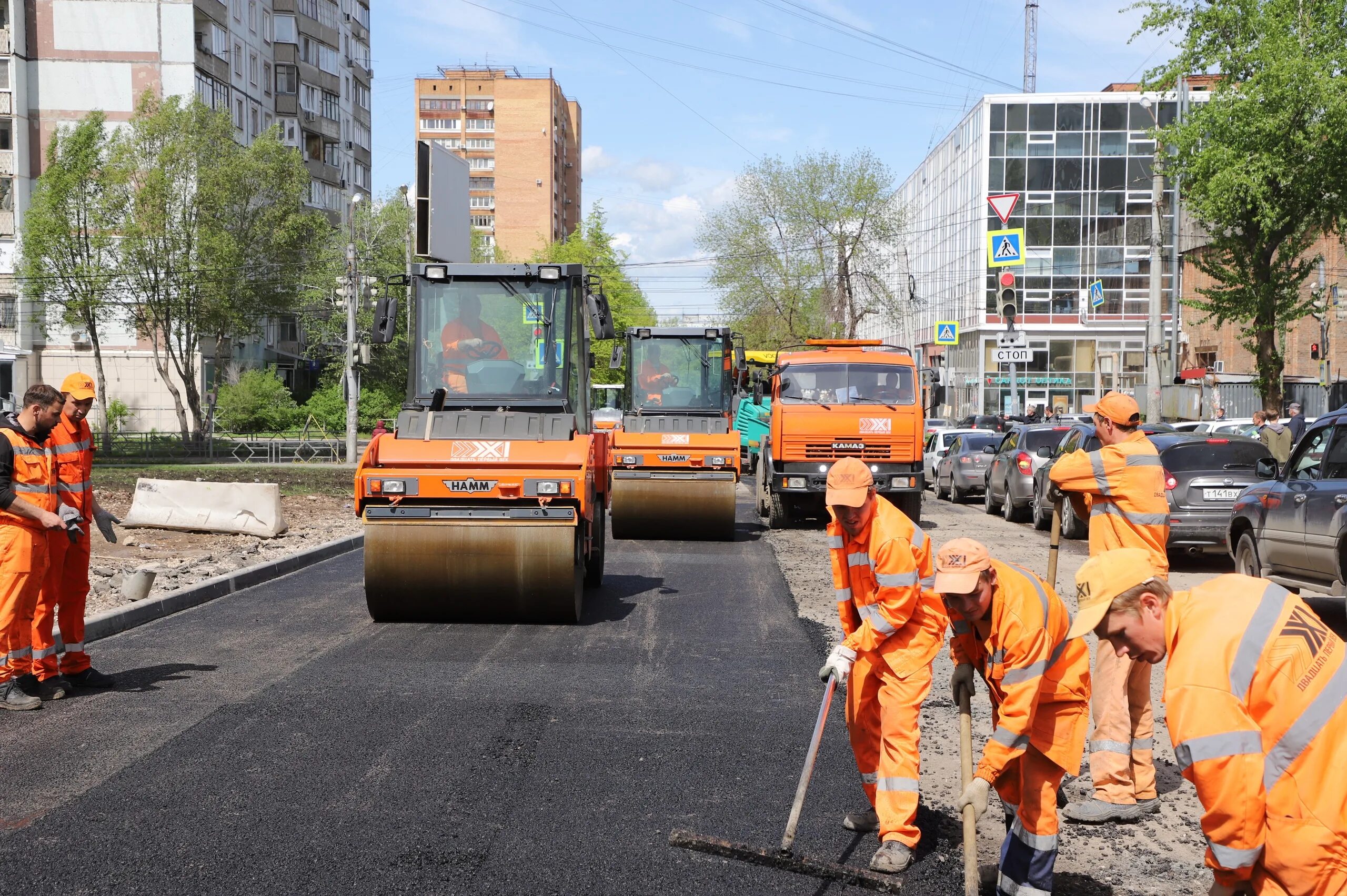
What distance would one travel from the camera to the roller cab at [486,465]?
978cm

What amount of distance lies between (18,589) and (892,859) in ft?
17.3

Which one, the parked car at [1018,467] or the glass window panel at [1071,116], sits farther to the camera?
the glass window panel at [1071,116]

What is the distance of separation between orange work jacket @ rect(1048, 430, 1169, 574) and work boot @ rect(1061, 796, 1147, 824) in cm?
131

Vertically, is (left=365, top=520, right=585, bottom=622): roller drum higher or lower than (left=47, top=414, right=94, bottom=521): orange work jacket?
lower

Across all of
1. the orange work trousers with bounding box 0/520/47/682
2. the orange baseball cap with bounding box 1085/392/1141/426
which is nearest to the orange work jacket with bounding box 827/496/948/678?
the orange baseball cap with bounding box 1085/392/1141/426

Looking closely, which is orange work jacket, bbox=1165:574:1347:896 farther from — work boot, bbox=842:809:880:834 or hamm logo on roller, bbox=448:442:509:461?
hamm logo on roller, bbox=448:442:509:461

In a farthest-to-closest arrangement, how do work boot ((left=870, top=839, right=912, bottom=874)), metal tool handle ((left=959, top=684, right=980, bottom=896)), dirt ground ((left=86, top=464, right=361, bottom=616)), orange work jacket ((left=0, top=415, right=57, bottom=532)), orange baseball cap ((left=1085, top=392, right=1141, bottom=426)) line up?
dirt ground ((left=86, top=464, right=361, bottom=616)), orange work jacket ((left=0, top=415, right=57, bottom=532)), orange baseball cap ((left=1085, top=392, right=1141, bottom=426)), work boot ((left=870, top=839, right=912, bottom=874)), metal tool handle ((left=959, top=684, right=980, bottom=896))

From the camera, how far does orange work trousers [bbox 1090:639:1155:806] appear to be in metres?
5.69

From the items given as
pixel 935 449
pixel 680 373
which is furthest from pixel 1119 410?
pixel 935 449

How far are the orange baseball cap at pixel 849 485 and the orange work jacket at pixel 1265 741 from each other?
213cm

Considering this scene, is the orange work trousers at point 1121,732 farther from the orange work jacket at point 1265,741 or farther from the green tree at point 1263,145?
the green tree at point 1263,145

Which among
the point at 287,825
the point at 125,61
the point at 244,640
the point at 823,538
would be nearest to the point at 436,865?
the point at 287,825

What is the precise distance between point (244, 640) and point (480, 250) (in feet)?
236

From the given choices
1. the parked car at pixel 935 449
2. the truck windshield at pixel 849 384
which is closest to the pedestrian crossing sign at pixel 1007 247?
the truck windshield at pixel 849 384
